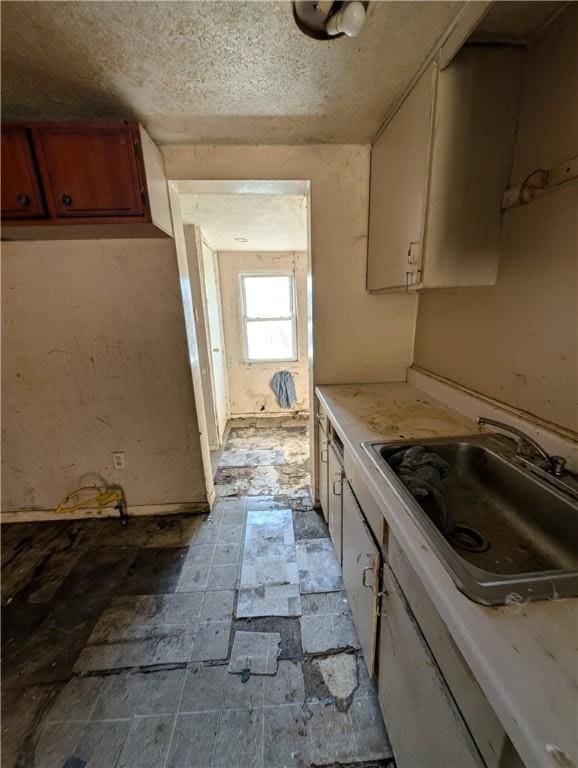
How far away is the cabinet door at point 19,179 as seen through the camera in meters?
1.28

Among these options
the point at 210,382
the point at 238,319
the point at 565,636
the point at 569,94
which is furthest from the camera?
the point at 238,319

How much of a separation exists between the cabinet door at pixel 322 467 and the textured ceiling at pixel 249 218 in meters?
1.71

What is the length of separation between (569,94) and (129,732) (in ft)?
8.35

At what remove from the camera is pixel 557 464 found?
0.87 meters

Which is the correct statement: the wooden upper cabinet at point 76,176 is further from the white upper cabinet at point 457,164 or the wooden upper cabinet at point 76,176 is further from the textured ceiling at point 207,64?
the white upper cabinet at point 457,164

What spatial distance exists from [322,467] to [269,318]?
270 cm

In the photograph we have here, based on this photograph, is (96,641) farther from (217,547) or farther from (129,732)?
(217,547)

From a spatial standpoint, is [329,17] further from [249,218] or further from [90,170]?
[249,218]

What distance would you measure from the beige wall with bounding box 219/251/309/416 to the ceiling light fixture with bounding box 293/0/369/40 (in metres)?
3.07

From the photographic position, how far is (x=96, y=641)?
1.36 m

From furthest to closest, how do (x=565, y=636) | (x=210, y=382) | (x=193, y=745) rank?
(x=210, y=382)
(x=193, y=745)
(x=565, y=636)

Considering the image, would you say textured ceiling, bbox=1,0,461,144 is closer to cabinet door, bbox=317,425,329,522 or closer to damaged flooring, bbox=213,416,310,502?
cabinet door, bbox=317,425,329,522

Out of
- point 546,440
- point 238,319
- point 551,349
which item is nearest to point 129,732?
point 546,440

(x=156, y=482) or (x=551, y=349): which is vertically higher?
(x=551, y=349)
